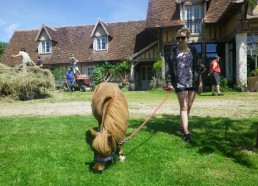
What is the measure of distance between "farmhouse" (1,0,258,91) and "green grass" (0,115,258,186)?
11772 millimetres

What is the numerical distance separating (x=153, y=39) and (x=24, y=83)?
1428cm

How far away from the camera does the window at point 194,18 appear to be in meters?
22.1

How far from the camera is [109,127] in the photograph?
4270 millimetres

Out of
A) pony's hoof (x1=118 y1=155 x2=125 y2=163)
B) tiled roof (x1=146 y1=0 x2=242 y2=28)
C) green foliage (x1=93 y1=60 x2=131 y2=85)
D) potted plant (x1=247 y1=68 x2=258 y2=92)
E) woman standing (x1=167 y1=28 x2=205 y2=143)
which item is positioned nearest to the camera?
pony's hoof (x1=118 y1=155 x2=125 y2=163)

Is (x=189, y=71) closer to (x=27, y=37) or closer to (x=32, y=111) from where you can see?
(x=32, y=111)

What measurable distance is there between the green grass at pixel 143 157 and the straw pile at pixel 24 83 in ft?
23.8

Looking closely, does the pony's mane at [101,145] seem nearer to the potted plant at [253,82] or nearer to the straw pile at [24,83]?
the straw pile at [24,83]

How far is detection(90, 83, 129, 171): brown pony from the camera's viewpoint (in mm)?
3955

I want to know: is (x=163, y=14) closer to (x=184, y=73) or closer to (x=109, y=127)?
(x=184, y=73)

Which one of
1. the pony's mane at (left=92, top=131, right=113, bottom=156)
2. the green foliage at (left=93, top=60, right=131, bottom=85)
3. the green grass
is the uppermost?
the green foliage at (left=93, top=60, right=131, bottom=85)

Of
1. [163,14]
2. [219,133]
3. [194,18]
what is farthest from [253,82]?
[219,133]

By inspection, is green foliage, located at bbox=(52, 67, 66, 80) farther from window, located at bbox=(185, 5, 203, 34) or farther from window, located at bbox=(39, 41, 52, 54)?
window, located at bbox=(185, 5, 203, 34)

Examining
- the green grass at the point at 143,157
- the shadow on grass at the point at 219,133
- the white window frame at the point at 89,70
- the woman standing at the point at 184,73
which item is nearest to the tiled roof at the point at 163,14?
the white window frame at the point at 89,70

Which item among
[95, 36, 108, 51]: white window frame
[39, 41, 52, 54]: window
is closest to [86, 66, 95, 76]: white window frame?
[95, 36, 108, 51]: white window frame
